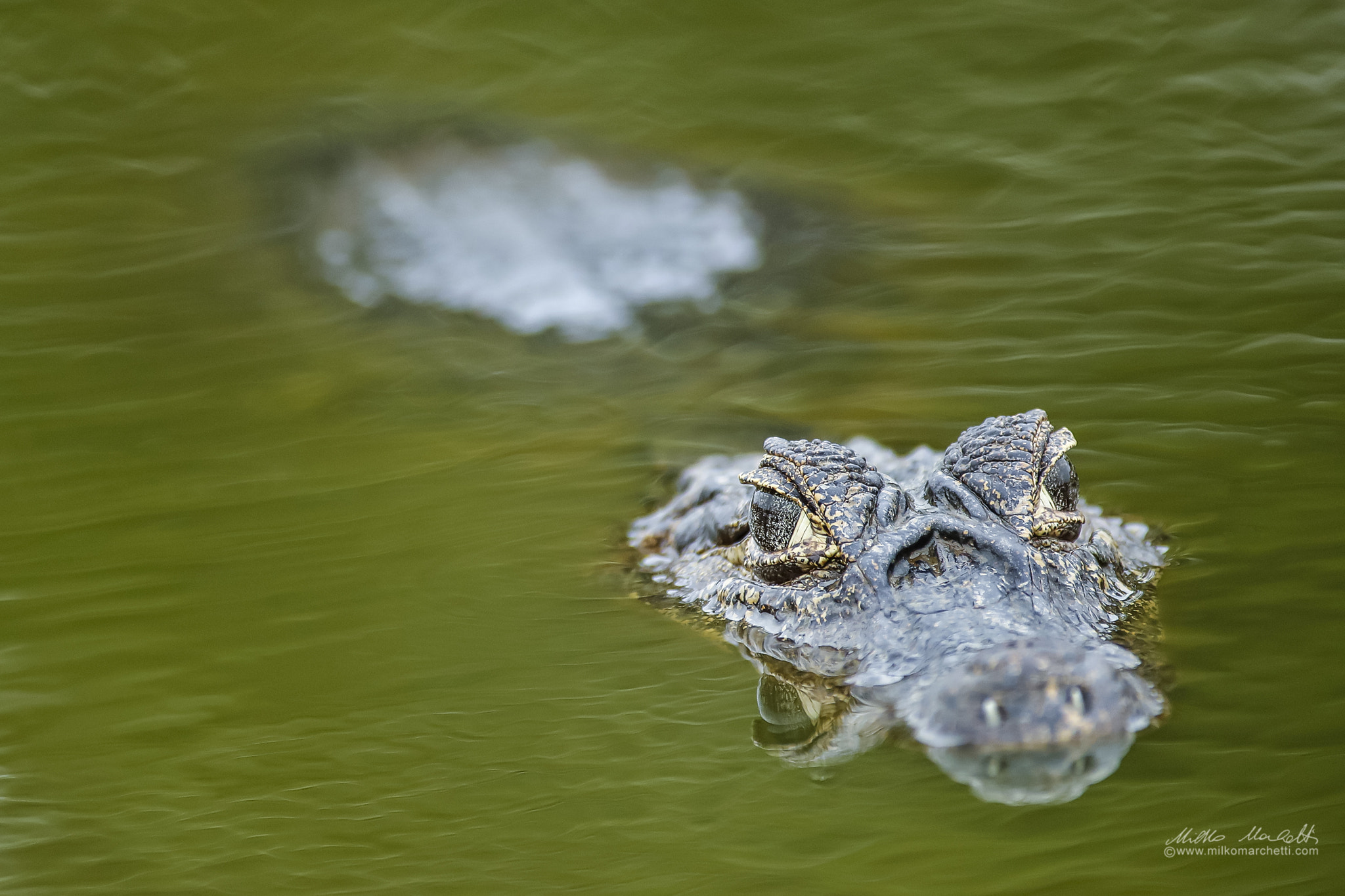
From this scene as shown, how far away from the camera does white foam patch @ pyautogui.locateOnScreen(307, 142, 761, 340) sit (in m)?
6.87

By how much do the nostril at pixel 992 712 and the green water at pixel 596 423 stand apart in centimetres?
15

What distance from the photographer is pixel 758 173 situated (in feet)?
26.3

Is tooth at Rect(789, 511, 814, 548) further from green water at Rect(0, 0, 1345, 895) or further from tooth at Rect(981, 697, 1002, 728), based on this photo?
tooth at Rect(981, 697, 1002, 728)

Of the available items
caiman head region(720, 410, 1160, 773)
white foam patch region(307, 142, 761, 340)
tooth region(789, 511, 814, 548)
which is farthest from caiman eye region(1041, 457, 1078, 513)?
white foam patch region(307, 142, 761, 340)

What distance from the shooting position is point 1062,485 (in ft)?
11.1

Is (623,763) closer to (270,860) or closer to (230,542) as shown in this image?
(270,860)

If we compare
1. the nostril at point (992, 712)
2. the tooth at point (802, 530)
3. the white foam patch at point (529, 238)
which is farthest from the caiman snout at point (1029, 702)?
the white foam patch at point (529, 238)

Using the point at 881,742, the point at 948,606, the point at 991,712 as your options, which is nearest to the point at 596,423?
the point at 948,606

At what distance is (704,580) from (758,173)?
4.69m

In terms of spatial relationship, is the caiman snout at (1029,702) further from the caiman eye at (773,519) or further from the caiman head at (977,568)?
the caiman eye at (773,519)

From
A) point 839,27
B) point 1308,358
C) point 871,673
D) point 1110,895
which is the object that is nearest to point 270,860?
point 871,673

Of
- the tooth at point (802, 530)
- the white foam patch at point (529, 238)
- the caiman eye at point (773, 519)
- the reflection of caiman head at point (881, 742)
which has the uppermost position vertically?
the white foam patch at point (529, 238)

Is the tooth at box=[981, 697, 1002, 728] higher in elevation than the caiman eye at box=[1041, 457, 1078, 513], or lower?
lower

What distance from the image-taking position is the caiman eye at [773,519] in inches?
133
